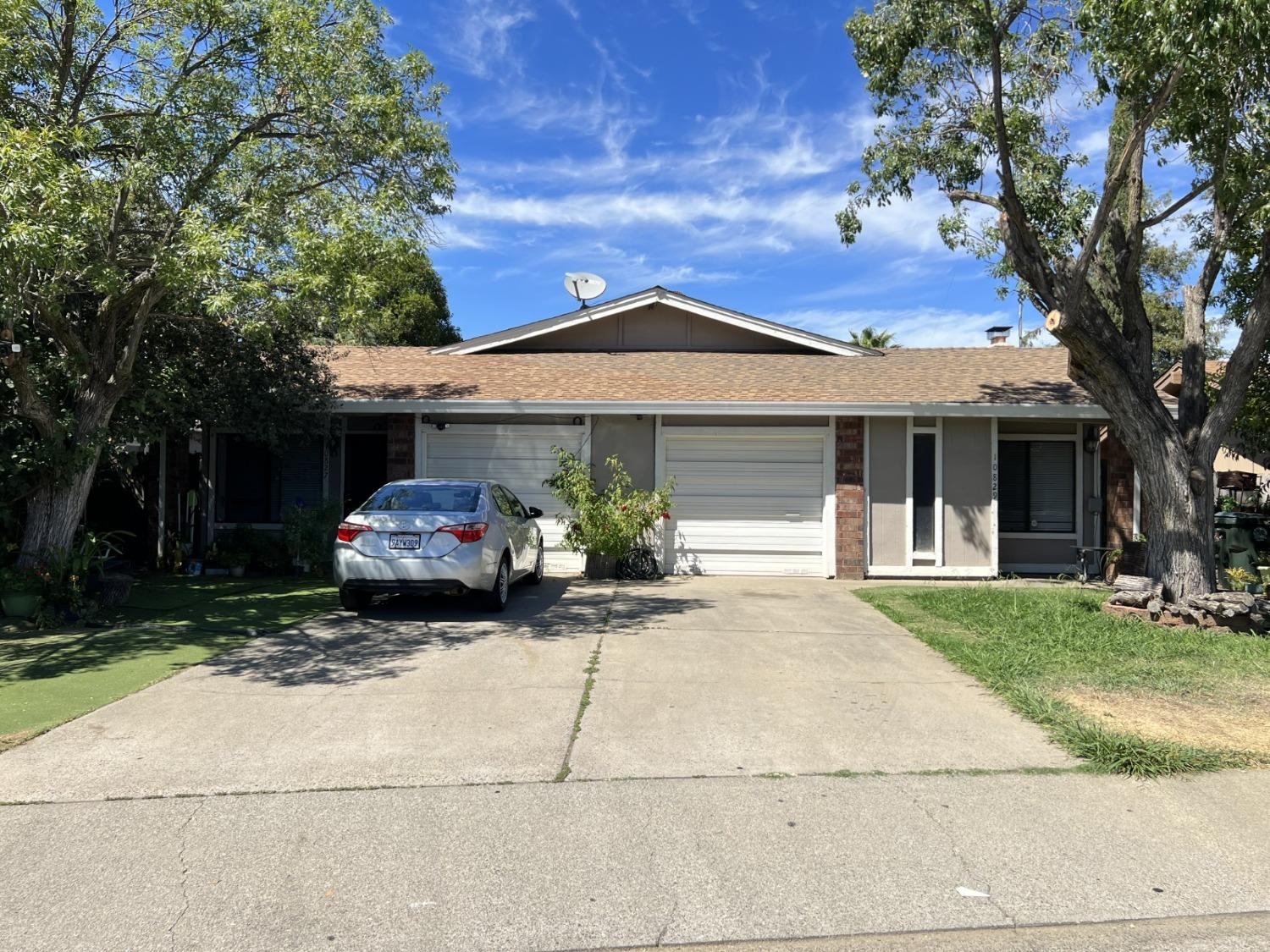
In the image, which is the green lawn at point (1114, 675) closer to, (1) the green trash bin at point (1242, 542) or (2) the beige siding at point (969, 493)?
(2) the beige siding at point (969, 493)

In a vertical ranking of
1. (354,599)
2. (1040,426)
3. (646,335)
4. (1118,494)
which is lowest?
(354,599)

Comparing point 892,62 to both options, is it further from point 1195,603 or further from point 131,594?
point 131,594

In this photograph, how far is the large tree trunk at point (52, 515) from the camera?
9.48 m

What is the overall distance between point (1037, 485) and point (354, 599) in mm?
10609

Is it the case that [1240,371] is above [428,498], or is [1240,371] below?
above

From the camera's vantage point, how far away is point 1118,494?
1373 centimetres

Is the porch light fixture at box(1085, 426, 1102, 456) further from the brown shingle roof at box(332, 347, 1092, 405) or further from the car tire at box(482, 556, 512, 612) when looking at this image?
the car tire at box(482, 556, 512, 612)

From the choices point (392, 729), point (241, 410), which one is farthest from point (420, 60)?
point (392, 729)

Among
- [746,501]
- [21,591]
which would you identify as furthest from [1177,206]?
[21,591]

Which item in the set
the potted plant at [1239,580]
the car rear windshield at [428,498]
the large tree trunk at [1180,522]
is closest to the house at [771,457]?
the potted plant at [1239,580]

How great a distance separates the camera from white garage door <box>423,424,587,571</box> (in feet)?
45.6

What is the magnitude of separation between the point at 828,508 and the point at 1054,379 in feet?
15.5

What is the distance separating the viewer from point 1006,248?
10.0m

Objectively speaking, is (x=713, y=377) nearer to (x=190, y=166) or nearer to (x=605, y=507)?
(x=605, y=507)
